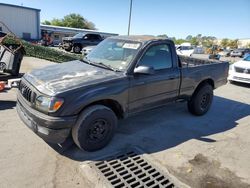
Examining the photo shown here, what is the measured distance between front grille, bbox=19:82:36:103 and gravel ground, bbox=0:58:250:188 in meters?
0.83

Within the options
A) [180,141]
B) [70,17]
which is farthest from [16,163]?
[70,17]

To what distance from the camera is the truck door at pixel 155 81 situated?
395 cm

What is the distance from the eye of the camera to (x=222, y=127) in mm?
4988

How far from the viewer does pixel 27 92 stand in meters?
3.47

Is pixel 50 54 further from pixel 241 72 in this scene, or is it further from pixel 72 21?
pixel 72 21

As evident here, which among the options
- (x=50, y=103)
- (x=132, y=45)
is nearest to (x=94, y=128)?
(x=50, y=103)

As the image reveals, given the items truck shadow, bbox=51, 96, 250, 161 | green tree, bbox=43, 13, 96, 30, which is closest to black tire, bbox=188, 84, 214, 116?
truck shadow, bbox=51, 96, 250, 161

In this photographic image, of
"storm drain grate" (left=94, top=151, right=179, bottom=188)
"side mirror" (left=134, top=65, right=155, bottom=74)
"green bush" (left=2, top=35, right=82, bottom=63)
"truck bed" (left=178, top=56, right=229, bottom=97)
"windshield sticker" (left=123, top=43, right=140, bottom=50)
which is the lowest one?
"storm drain grate" (left=94, top=151, right=179, bottom=188)

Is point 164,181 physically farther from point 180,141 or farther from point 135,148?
point 180,141

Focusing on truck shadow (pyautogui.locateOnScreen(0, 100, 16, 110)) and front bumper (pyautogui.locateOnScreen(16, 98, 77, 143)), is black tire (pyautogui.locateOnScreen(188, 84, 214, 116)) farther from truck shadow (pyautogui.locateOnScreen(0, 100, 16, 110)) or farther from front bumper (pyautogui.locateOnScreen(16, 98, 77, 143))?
truck shadow (pyautogui.locateOnScreen(0, 100, 16, 110))

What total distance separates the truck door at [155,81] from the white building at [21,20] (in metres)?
36.6

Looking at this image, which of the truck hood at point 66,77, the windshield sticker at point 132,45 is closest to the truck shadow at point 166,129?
the truck hood at point 66,77

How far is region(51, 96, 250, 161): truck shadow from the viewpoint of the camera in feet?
12.6

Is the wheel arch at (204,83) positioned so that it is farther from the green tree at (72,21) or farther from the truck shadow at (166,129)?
the green tree at (72,21)
